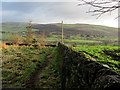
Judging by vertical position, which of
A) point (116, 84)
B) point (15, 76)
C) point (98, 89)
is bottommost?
point (15, 76)

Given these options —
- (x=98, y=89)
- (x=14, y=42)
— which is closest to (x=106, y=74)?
(x=98, y=89)

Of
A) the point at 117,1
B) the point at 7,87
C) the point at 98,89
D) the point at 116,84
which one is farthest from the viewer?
the point at 7,87

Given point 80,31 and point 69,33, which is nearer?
point 69,33

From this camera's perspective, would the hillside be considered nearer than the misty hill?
Yes

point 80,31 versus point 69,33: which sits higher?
point 80,31

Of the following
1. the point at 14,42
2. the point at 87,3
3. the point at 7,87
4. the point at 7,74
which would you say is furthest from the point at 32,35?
the point at 87,3

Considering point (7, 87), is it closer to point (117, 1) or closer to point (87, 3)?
point (87, 3)

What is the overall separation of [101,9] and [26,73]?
7.22m

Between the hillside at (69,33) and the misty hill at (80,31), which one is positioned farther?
the misty hill at (80,31)

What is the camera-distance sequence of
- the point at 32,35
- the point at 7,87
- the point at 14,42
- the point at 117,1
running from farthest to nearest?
the point at 32,35 < the point at 14,42 < the point at 7,87 < the point at 117,1

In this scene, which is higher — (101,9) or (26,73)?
Answer: (101,9)

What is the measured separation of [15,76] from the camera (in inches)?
326

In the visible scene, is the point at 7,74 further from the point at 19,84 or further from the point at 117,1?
the point at 117,1

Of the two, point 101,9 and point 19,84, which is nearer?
point 101,9
